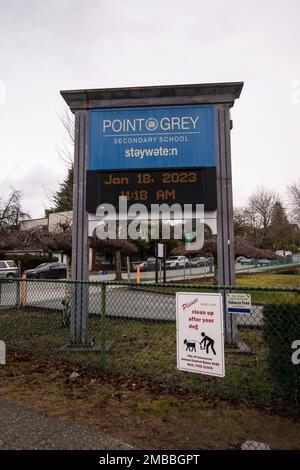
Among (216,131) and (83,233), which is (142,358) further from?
(216,131)

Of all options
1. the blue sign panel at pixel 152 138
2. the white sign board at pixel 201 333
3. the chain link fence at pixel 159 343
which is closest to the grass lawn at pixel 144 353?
the chain link fence at pixel 159 343

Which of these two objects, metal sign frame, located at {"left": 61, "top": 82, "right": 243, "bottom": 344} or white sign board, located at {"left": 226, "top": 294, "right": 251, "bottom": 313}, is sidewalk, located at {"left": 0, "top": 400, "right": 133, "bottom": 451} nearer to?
white sign board, located at {"left": 226, "top": 294, "right": 251, "bottom": 313}

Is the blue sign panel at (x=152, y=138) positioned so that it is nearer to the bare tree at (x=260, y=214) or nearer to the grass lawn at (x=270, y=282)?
the grass lawn at (x=270, y=282)

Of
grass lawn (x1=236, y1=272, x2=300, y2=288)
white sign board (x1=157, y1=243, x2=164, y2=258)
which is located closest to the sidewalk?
white sign board (x1=157, y1=243, x2=164, y2=258)

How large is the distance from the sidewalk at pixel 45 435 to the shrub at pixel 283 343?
6.49ft

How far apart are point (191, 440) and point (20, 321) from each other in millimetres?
7364

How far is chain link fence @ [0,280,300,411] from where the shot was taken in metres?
4.09

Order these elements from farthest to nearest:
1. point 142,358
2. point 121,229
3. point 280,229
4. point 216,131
→ point 280,229 → point 121,229 → point 216,131 → point 142,358

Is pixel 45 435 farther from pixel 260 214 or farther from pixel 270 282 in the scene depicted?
pixel 260 214

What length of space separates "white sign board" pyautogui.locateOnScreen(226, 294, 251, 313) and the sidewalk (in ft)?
7.64

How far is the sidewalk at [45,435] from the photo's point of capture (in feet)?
10.3

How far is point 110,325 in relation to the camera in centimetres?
911

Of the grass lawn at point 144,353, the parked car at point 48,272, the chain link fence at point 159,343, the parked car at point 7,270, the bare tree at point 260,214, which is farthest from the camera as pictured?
the bare tree at point 260,214
